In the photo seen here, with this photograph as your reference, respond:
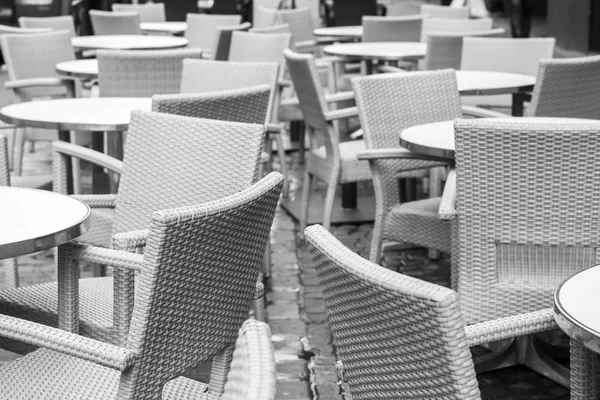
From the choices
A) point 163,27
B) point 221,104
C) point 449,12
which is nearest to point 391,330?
point 221,104

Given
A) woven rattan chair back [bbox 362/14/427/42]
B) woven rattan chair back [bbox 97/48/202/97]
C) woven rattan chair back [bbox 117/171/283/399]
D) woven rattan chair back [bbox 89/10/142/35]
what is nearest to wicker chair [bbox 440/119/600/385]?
woven rattan chair back [bbox 117/171/283/399]

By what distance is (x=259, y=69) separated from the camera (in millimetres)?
4652

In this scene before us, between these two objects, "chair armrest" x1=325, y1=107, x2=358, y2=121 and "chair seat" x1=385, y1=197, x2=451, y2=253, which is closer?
"chair seat" x1=385, y1=197, x2=451, y2=253

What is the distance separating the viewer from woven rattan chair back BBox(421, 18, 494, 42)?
798cm

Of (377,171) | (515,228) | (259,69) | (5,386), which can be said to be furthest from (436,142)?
(5,386)

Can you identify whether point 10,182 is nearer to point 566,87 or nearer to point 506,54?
point 566,87

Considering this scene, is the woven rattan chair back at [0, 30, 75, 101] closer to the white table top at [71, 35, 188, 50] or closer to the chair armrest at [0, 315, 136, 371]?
the white table top at [71, 35, 188, 50]

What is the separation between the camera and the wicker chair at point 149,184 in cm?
268

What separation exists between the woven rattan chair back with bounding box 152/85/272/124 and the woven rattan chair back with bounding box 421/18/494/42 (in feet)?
14.6

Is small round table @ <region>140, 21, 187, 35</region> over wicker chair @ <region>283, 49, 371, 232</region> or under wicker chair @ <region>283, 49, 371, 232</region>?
over

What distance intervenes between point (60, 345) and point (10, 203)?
27.1 inches

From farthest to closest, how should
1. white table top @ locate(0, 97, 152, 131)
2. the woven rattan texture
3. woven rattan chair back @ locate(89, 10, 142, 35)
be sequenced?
woven rattan chair back @ locate(89, 10, 142, 35) → the woven rattan texture → white table top @ locate(0, 97, 152, 131)

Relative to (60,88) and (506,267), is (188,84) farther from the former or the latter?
(60,88)

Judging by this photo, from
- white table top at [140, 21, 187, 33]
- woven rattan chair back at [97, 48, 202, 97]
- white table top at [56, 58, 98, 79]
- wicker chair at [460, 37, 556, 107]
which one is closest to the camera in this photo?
woven rattan chair back at [97, 48, 202, 97]
